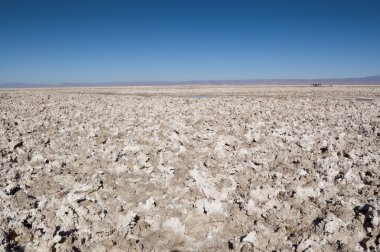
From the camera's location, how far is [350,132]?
9.32m

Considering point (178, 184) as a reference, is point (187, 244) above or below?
below

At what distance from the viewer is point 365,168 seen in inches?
261

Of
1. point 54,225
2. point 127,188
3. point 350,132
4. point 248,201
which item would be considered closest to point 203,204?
point 248,201

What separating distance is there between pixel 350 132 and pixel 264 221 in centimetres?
521

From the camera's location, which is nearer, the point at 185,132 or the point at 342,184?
the point at 342,184

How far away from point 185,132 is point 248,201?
3967mm

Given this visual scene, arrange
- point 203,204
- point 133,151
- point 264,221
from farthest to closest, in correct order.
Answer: point 133,151 < point 203,204 < point 264,221

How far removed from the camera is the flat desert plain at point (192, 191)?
4.94 metres

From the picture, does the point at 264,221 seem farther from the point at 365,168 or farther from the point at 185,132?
the point at 185,132

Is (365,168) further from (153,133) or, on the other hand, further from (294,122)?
(153,133)

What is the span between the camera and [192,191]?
6094 millimetres

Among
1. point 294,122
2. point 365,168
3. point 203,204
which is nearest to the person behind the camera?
point 203,204

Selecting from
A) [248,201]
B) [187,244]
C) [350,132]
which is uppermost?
[350,132]

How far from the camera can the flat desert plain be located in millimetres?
4941
